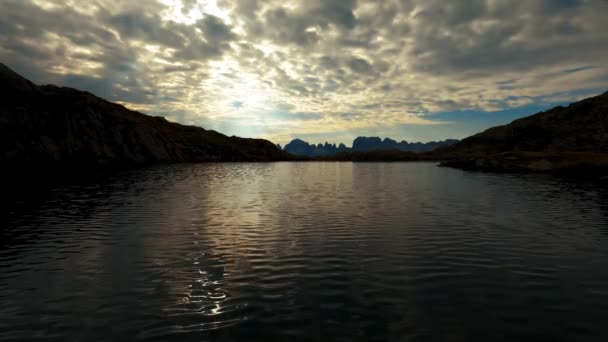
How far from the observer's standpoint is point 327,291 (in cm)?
1353

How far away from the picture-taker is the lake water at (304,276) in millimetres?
10547

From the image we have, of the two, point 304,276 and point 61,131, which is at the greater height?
point 61,131

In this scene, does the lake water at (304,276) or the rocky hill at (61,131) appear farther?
the rocky hill at (61,131)

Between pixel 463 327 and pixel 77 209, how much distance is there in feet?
119

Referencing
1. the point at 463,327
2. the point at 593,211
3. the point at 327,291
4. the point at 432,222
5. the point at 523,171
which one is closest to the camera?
the point at 463,327

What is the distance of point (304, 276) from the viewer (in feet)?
50.1

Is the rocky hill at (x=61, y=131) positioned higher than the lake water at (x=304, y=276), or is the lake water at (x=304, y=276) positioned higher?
the rocky hill at (x=61, y=131)

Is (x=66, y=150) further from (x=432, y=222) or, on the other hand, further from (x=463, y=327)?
(x=463, y=327)

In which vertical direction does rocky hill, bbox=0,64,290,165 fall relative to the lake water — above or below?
above

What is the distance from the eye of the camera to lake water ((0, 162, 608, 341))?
34.6 feet

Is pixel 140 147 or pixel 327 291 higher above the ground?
pixel 140 147

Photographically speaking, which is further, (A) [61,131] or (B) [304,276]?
(A) [61,131]

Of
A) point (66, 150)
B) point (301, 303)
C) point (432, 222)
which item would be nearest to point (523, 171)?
point (432, 222)

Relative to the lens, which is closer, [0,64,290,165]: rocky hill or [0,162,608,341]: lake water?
[0,162,608,341]: lake water
